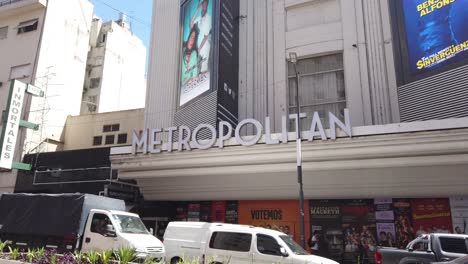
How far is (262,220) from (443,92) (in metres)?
9.82

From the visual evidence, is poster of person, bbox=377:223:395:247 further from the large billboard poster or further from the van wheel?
the van wheel

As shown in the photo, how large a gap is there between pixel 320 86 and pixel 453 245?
11.1 meters

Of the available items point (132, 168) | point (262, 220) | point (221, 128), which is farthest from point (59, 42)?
point (262, 220)

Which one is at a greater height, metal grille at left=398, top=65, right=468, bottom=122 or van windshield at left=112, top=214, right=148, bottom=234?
metal grille at left=398, top=65, right=468, bottom=122

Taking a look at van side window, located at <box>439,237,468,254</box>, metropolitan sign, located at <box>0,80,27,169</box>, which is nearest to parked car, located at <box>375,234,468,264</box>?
van side window, located at <box>439,237,468,254</box>

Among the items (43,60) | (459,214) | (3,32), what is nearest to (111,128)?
(43,60)

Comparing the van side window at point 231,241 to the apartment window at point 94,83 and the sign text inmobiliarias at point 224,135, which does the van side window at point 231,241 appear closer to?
the sign text inmobiliarias at point 224,135

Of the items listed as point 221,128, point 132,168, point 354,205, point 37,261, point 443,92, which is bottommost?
point 37,261

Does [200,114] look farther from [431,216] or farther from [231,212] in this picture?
[431,216]

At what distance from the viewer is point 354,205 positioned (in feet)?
60.3

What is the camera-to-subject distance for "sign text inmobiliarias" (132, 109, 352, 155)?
16.3m

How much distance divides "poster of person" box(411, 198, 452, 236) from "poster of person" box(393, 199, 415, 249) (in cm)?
20

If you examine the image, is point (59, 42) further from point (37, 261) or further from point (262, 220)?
point (37, 261)

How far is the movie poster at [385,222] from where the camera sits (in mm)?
17516
